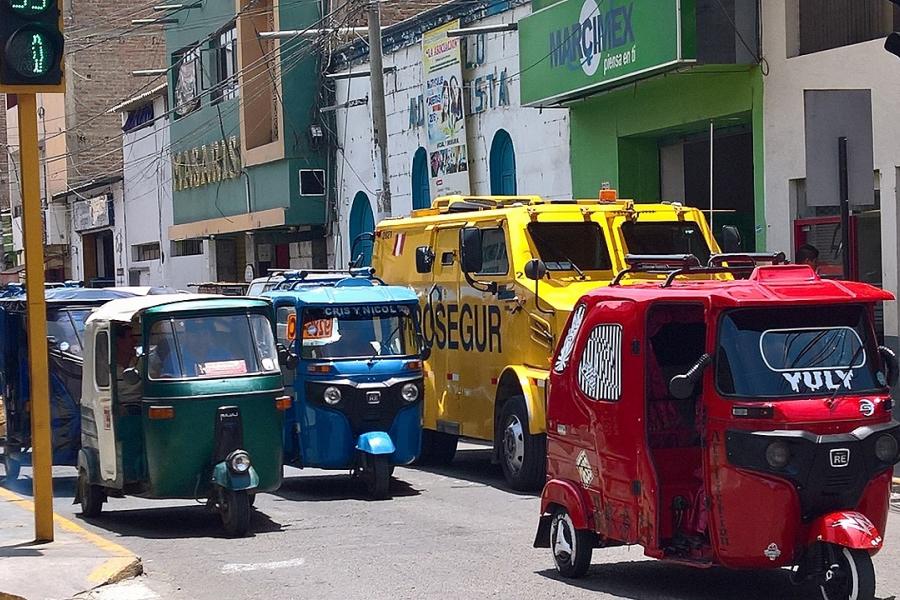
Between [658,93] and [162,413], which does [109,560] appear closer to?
[162,413]

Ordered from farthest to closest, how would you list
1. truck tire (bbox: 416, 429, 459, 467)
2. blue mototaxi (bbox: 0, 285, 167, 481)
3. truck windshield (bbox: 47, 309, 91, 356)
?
truck tire (bbox: 416, 429, 459, 467) → truck windshield (bbox: 47, 309, 91, 356) → blue mototaxi (bbox: 0, 285, 167, 481)

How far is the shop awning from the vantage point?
36.7 meters

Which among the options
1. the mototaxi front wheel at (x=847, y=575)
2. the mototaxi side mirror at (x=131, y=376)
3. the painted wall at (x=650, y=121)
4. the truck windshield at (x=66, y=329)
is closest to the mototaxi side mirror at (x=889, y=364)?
the mototaxi front wheel at (x=847, y=575)

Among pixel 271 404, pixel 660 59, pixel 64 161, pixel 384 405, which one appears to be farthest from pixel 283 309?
pixel 64 161

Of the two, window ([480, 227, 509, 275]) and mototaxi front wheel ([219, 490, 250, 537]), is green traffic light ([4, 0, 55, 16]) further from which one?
window ([480, 227, 509, 275])

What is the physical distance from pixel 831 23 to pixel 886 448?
12.7m

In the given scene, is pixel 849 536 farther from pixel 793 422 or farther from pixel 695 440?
pixel 695 440

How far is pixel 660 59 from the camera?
20.3m

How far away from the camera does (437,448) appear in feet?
57.9

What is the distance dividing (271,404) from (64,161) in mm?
48660

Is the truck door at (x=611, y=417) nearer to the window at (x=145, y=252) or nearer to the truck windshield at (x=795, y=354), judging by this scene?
the truck windshield at (x=795, y=354)

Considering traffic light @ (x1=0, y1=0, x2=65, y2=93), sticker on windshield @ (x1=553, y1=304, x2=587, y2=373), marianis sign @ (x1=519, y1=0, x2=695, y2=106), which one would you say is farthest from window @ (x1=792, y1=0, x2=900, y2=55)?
traffic light @ (x1=0, y1=0, x2=65, y2=93)

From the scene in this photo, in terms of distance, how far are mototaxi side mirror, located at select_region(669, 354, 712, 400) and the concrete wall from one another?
34.0 feet

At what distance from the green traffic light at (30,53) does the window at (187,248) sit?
3483cm
